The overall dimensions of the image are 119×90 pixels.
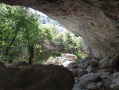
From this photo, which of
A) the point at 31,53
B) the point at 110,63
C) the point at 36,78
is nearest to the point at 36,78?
the point at 36,78

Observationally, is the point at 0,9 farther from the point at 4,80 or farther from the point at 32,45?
the point at 4,80

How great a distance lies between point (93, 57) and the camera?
10516 mm

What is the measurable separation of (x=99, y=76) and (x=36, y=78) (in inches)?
107

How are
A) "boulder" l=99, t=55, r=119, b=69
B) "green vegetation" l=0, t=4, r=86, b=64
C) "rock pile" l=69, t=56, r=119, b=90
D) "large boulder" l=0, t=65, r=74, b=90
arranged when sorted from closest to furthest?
"large boulder" l=0, t=65, r=74, b=90 < "rock pile" l=69, t=56, r=119, b=90 < "boulder" l=99, t=55, r=119, b=69 < "green vegetation" l=0, t=4, r=86, b=64

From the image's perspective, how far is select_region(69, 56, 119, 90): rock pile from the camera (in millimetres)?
3526

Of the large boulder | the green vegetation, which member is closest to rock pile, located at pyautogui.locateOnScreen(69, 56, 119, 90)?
the large boulder

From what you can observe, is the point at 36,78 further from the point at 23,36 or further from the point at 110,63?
the point at 23,36

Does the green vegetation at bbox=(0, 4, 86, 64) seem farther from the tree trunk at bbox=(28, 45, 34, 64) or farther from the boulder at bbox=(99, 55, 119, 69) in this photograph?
the boulder at bbox=(99, 55, 119, 69)

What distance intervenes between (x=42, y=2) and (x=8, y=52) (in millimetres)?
6993

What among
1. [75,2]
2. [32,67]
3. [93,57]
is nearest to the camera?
[32,67]

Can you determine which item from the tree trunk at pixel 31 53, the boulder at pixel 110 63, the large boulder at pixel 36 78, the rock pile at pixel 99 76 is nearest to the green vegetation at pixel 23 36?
the tree trunk at pixel 31 53

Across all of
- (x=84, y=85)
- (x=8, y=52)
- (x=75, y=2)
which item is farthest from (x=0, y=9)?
(x=84, y=85)

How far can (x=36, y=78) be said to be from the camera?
3.07 metres

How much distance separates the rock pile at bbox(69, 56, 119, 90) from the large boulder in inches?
27.9
